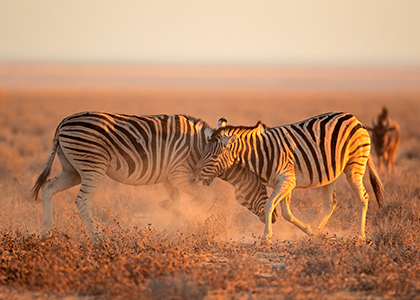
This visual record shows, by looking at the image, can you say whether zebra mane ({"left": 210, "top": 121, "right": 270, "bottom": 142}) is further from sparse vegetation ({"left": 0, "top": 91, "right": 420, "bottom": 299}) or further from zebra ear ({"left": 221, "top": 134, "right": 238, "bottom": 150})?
sparse vegetation ({"left": 0, "top": 91, "right": 420, "bottom": 299})

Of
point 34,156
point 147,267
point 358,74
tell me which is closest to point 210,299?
point 147,267

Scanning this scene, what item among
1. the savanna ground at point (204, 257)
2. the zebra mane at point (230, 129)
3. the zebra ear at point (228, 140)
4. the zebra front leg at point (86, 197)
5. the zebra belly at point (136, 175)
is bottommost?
the savanna ground at point (204, 257)

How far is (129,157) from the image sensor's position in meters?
7.64

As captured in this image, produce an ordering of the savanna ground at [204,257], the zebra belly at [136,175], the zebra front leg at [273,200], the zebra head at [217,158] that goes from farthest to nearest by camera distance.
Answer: the zebra belly at [136,175], the zebra head at [217,158], the zebra front leg at [273,200], the savanna ground at [204,257]

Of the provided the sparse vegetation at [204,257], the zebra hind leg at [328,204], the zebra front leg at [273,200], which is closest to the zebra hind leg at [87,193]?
the sparse vegetation at [204,257]

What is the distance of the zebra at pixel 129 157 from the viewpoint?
745cm

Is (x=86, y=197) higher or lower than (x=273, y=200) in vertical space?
lower

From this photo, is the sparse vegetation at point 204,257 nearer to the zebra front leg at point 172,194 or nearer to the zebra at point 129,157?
the zebra front leg at point 172,194

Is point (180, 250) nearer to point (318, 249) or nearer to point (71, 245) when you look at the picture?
point (71, 245)

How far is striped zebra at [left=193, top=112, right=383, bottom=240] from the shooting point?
24.2 ft

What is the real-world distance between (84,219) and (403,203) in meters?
5.52

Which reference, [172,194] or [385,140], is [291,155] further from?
[385,140]

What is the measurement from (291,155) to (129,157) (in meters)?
2.40

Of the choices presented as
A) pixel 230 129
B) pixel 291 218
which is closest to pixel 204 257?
pixel 291 218
